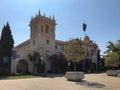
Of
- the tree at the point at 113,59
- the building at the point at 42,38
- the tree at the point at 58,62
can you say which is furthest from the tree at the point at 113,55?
the building at the point at 42,38

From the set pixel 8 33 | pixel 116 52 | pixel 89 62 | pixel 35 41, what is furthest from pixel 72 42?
pixel 89 62

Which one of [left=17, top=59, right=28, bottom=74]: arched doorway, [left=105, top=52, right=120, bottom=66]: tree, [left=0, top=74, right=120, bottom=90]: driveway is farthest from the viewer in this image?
[left=17, top=59, right=28, bottom=74]: arched doorway

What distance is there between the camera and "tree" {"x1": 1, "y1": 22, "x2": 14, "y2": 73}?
125ft

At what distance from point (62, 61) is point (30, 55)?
775 centimetres

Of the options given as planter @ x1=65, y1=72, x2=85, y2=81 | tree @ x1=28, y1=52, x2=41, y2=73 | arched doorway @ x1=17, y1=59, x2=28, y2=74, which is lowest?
planter @ x1=65, y1=72, x2=85, y2=81

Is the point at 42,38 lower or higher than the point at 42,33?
lower

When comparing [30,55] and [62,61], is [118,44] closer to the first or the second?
[62,61]

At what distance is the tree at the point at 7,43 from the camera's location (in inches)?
1506

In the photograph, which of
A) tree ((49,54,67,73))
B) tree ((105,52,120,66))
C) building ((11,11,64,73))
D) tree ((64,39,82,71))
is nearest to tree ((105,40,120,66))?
tree ((105,52,120,66))

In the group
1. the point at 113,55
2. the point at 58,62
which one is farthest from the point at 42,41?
the point at 113,55

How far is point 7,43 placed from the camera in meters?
38.8

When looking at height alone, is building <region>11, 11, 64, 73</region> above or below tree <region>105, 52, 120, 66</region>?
above

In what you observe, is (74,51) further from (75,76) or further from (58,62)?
(58,62)

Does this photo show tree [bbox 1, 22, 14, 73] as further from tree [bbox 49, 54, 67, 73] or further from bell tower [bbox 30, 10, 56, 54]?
tree [bbox 49, 54, 67, 73]
